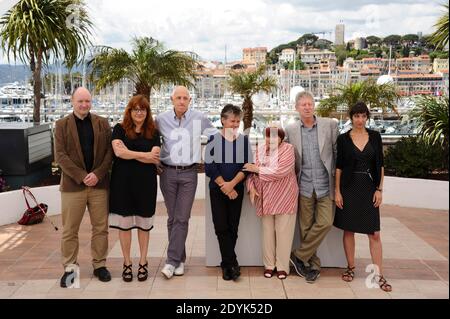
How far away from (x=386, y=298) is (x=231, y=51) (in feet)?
27.3

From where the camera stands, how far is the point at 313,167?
12.4 ft

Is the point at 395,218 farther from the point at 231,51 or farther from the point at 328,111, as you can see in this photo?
the point at 231,51

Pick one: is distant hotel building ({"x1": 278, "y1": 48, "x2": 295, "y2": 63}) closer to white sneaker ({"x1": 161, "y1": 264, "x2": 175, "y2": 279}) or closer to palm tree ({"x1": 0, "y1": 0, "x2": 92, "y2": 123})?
palm tree ({"x1": 0, "y1": 0, "x2": 92, "y2": 123})

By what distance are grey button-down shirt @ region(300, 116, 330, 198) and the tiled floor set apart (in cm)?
Result: 73

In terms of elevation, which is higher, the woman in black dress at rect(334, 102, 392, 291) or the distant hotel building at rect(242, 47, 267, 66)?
the distant hotel building at rect(242, 47, 267, 66)

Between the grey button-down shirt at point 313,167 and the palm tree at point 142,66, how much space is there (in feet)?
16.0

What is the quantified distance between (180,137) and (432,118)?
16.3 ft

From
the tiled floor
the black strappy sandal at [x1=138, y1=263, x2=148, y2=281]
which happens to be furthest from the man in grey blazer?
the black strappy sandal at [x1=138, y1=263, x2=148, y2=281]

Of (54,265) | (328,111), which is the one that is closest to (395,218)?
(328,111)

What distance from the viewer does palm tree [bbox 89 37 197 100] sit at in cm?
824

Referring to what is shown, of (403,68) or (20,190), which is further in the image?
(403,68)

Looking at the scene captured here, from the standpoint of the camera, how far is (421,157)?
24.2 feet

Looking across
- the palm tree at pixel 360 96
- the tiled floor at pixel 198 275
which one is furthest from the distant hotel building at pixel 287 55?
the tiled floor at pixel 198 275

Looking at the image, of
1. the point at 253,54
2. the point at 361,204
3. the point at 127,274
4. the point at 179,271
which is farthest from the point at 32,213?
the point at 253,54
